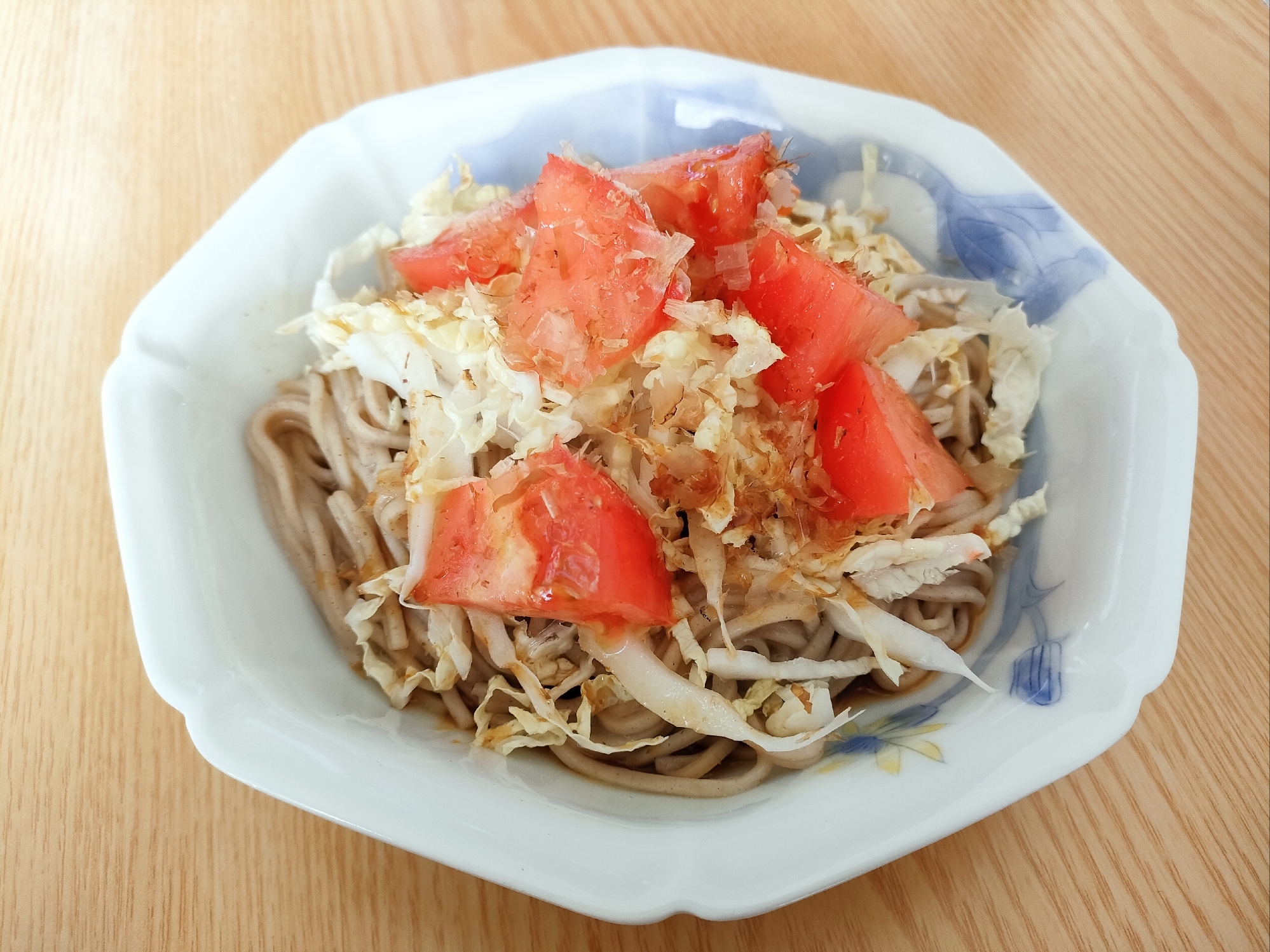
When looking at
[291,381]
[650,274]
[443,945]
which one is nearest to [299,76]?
[291,381]

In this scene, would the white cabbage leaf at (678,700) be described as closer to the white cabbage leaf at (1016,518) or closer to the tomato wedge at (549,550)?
the tomato wedge at (549,550)

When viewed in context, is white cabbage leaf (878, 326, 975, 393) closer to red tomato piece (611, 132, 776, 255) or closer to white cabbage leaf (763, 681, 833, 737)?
red tomato piece (611, 132, 776, 255)

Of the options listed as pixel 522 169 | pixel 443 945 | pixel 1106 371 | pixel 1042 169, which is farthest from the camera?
pixel 1042 169

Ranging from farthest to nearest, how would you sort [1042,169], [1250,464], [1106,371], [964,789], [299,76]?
[299,76], [1042,169], [1250,464], [1106,371], [964,789]

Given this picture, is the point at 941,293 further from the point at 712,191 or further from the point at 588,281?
the point at 588,281

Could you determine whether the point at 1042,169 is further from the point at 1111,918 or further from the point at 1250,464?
the point at 1111,918

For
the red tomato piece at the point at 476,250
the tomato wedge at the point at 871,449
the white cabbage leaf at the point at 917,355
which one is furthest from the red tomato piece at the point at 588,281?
the white cabbage leaf at the point at 917,355
